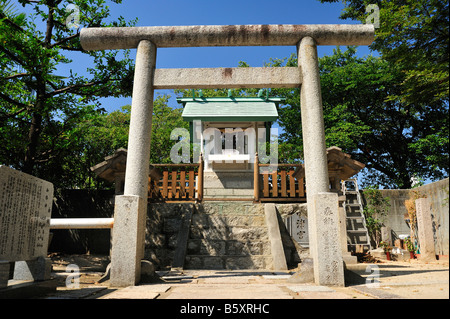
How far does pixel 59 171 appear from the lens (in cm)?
1163

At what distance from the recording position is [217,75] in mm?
5500

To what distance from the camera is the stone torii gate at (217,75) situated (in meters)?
4.95

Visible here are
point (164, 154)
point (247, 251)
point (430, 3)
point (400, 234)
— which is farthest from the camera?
point (164, 154)

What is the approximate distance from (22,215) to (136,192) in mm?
1599

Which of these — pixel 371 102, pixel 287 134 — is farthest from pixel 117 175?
pixel 371 102

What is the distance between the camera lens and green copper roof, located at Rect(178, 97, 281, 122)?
43.0 feet

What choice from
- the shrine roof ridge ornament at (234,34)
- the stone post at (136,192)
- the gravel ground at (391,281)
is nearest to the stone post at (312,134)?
the shrine roof ridge ornament at (234,34)

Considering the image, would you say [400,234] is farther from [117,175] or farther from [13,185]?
[13,185]

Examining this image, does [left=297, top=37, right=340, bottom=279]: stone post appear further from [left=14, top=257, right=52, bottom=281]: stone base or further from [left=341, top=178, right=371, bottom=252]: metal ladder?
[left=341, top=178, right=371, bottom=252]: metal ladder

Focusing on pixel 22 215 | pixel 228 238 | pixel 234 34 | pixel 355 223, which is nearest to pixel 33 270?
pixel 22 215

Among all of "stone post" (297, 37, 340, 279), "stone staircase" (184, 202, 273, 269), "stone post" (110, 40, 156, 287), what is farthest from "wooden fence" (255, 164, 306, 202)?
"stone post" (110, 40, 156, 287)

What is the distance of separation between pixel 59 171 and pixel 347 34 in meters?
11.0

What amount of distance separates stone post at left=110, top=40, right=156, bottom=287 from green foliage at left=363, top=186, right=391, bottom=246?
11748 mm

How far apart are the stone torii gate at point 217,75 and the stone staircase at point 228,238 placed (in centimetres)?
261
